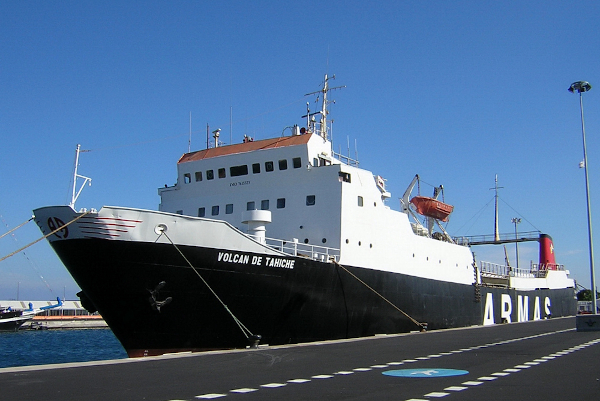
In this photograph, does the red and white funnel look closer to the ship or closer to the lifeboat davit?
the ship

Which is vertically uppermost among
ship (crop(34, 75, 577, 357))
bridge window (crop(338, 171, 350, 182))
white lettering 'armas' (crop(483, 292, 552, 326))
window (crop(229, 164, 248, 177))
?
window (crop(229, 164, 248, 177))

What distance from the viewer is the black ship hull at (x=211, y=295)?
567 inches

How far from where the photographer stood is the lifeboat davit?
31.6m

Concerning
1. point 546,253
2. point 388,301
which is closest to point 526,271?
point 546,253

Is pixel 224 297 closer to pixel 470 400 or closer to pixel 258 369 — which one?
pixel 258 369

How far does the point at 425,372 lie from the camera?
392 inches

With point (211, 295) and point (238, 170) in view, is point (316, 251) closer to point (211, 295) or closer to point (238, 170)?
point (238, 170)

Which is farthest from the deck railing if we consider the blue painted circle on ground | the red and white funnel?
the blue painted circle on ground

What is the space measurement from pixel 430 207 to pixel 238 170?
45.8 ft

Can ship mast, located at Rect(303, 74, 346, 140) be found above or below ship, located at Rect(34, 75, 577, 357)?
above

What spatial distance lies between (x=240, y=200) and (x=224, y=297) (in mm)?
6542

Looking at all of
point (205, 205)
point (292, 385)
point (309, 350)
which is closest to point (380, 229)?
point (205, 205)

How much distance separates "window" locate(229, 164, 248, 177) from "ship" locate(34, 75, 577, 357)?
0.29ft

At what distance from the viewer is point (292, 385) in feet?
28.0
